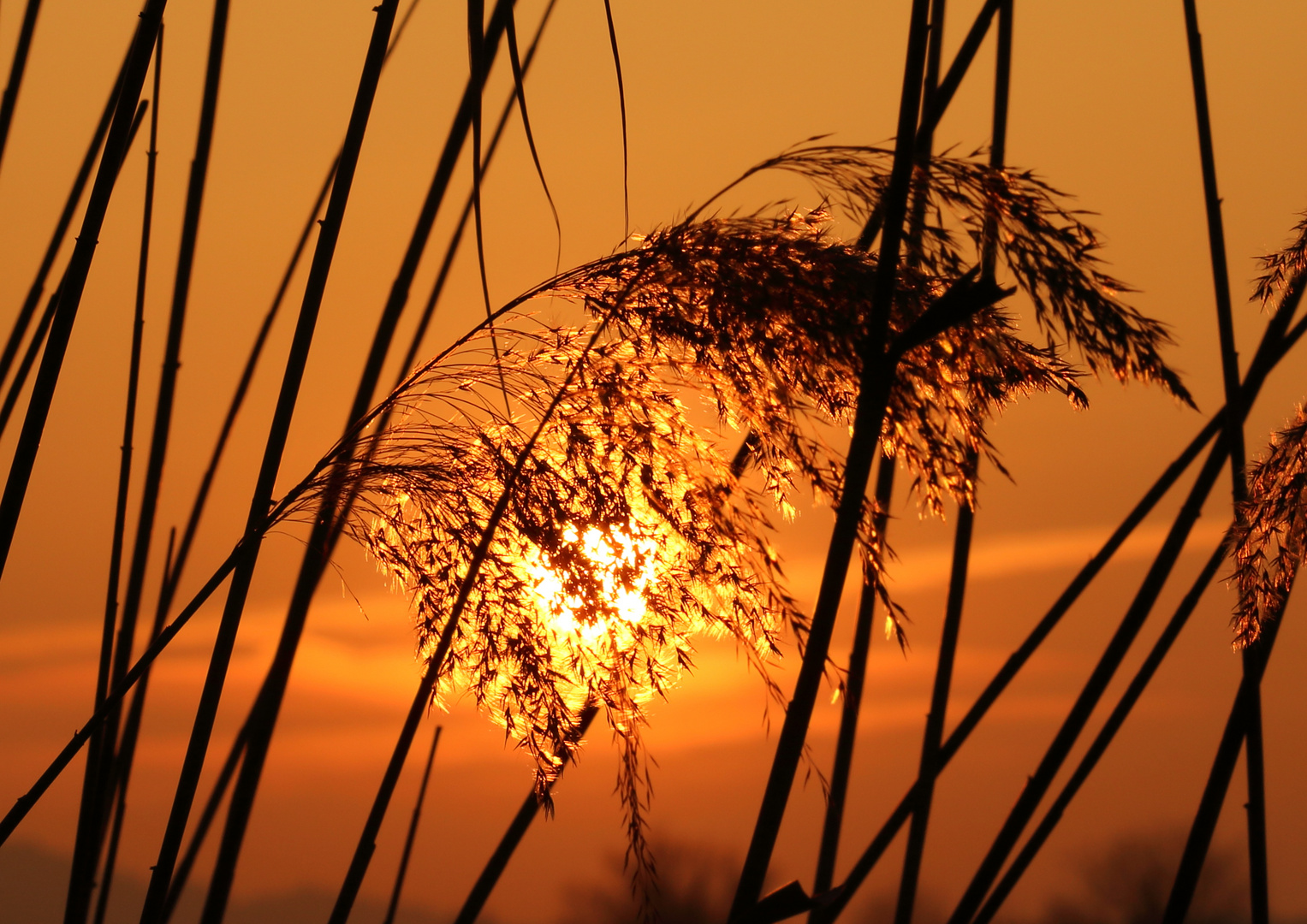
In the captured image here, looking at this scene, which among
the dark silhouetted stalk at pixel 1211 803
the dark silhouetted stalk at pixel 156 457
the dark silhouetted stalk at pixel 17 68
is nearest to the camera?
the dark silhouetted stalk at pixel 1211 803

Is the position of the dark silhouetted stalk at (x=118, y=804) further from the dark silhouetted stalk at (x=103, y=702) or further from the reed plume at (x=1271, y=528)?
the reed plume at (x=1271, y=528)

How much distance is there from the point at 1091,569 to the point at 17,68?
6.18ft

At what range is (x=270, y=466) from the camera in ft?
4.06

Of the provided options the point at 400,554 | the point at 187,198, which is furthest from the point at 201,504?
the point at 400,554

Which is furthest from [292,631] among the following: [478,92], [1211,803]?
[1211,803]

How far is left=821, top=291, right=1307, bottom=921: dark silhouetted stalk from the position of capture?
1.53 m

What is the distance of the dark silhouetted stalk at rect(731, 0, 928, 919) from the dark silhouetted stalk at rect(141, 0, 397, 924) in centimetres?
59

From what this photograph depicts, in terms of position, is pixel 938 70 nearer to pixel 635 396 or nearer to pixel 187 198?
pixel 635 396

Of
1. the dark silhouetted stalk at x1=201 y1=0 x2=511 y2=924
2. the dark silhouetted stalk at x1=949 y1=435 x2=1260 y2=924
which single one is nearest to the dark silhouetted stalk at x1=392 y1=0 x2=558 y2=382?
the dark silhouetted stalk at x1=201 y1=0 x2=511 y2=924

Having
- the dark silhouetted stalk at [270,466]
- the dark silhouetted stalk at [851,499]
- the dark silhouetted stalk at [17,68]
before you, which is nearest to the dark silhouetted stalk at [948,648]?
the dark silhouetted stalk at [851,499]

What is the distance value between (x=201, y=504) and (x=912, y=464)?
1.32 m

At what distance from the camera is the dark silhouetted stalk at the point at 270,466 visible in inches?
47.9

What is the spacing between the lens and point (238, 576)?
1235mm

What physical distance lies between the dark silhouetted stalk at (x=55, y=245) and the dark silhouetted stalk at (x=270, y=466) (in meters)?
0.83
